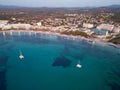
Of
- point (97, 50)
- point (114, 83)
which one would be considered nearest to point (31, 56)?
point (97, 50)

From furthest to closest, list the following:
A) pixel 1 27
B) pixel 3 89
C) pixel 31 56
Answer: pixel 1 27 < pixel 31 56 < pixel 3 89

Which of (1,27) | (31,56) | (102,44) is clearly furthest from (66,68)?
(1,27)

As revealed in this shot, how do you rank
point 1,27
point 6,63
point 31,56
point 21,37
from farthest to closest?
1. point 1,27
2. point 21,37
3. point 31,56
4. point 6,63

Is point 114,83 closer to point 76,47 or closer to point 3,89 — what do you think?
point 3,89

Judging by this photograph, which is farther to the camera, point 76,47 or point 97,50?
point 76,47

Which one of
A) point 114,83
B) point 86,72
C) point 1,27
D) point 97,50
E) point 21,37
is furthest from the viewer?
point 1,27

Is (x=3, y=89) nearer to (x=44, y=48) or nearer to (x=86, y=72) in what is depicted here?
(x=86, y=72)
